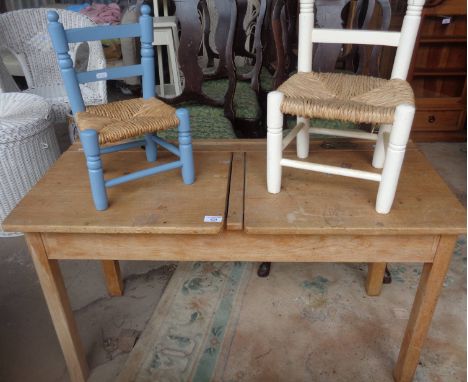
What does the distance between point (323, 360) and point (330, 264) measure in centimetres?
51

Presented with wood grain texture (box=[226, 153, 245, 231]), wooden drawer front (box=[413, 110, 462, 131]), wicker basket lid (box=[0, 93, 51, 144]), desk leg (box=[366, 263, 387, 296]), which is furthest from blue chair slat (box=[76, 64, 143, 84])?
wooden drawer front (box=[413, 110, 462, 131])

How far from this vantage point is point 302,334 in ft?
4.59

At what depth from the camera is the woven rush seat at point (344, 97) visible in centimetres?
95

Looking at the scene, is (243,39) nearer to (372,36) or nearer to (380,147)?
(372,36)

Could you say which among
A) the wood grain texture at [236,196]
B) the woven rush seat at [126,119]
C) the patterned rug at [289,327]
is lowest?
the patterned rug at [289,327]

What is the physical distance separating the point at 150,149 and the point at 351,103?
0.62 metres

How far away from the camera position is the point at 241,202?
1057 mm

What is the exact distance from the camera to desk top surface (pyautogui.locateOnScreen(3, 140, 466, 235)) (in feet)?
3.14

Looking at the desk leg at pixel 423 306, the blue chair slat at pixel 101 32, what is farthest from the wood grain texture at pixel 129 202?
the desk leg at pixel 423 306

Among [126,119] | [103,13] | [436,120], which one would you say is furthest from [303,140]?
[103,13]

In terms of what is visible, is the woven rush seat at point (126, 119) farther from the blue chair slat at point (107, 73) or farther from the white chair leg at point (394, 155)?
the white chair leg at point (394, 155)

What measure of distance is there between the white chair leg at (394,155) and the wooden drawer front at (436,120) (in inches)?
88.7

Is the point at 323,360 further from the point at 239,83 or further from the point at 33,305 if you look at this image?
the point at 239,83

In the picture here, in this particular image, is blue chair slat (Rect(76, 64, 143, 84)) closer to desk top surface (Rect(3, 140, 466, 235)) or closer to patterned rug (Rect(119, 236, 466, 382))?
desk top surface (Rect(3, 140, 466, 235))
